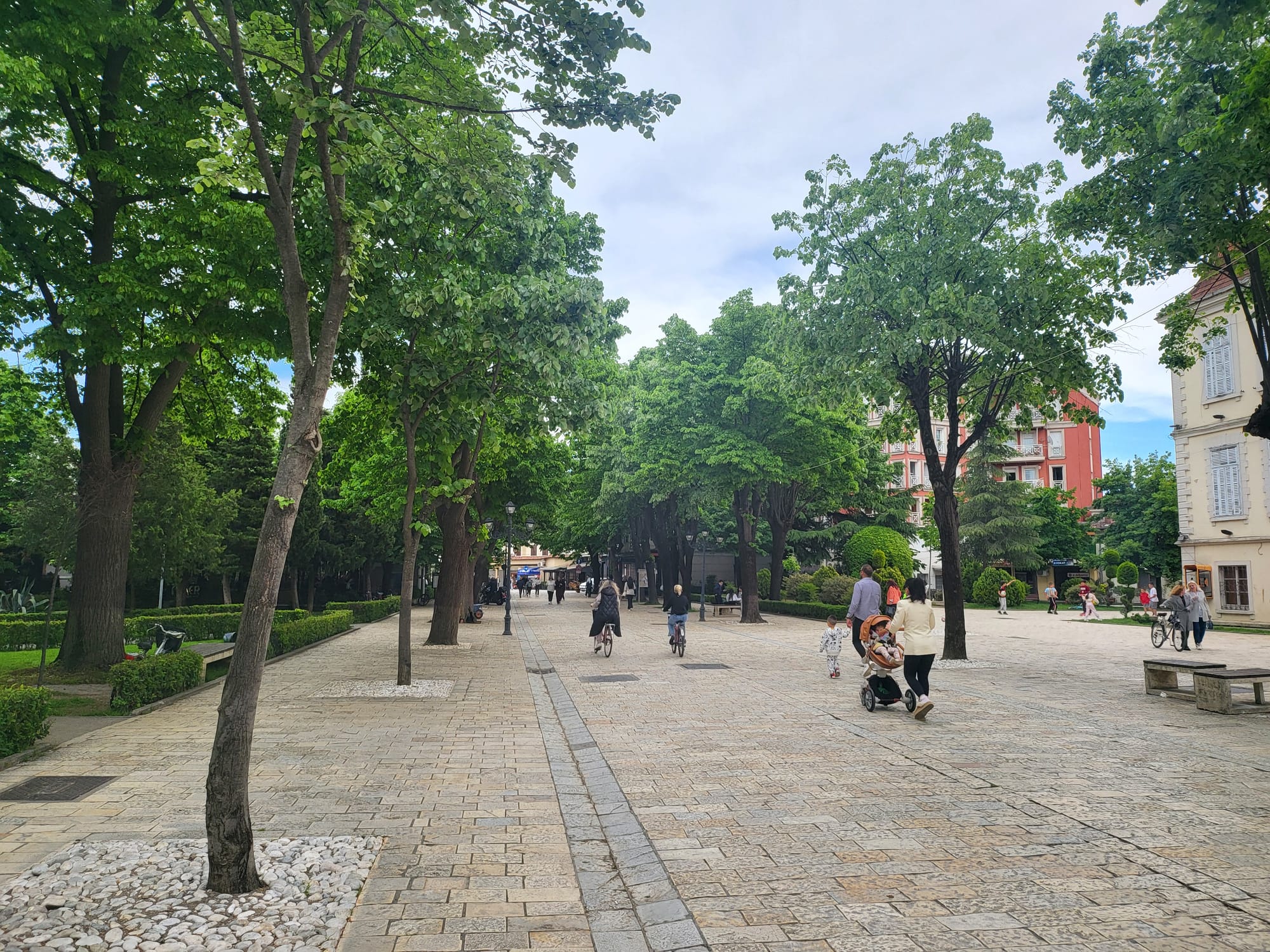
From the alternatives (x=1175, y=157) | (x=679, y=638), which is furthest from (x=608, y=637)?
(x=1175, y=157)

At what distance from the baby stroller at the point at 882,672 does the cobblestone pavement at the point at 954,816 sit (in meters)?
0.26

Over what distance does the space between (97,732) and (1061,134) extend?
50.7 ft

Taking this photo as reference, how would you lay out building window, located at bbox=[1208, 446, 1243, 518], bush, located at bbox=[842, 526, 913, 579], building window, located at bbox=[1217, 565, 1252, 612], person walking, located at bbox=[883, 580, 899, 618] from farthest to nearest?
1. bush, located at bbox=[842, 526, 913, 579]
2. building window, located at bbox=[1208, 446, 1243, 518]
3. building window, located at bbox=[1217, 565, 1252, 612]
4. person walking, located at bbox=[883, 580, 899, 618]

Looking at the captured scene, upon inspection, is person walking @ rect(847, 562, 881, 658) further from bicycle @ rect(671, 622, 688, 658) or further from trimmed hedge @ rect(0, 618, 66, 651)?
trimmed hedge @ rect(0, 618, 66, 651)

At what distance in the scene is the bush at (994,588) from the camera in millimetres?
49656

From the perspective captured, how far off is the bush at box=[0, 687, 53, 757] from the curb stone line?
15.7ft

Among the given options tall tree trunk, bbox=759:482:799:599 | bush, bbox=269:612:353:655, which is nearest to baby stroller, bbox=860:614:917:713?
bush, bbox=269:612:353:655

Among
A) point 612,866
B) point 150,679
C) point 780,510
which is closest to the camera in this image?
point 612,866

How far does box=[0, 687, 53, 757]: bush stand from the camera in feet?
25.7

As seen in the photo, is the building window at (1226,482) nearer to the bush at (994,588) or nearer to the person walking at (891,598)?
the bush at (994,588)

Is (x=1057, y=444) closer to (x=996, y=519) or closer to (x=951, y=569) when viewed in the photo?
(x=996, y=519)

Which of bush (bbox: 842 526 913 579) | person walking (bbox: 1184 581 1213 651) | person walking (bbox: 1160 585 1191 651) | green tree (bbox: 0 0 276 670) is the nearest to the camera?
green tree (bbox: 0 0 276 670)

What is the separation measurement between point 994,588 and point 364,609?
34275mm

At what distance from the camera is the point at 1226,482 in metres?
32.4
